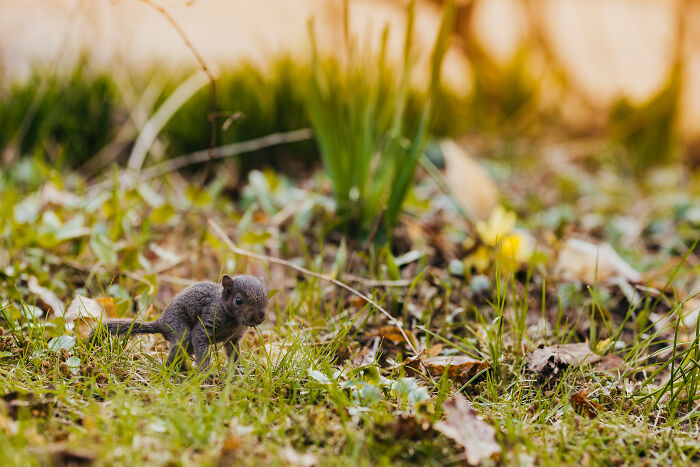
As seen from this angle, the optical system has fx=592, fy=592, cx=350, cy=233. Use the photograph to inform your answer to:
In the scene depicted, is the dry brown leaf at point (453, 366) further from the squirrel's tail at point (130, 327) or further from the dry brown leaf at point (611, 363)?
the squirrel's tail at point (130, 327)

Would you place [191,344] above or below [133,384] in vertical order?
above

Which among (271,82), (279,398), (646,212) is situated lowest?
(646,212)

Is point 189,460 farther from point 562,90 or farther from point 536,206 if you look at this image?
point 562,90

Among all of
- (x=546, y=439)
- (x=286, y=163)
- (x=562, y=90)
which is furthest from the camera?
(x=562, y=90)

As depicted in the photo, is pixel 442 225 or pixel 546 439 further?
pixel 442 225

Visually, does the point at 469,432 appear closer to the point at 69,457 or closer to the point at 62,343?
the point at 69,457

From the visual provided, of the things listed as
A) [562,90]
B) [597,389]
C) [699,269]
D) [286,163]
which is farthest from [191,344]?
[562,90]
